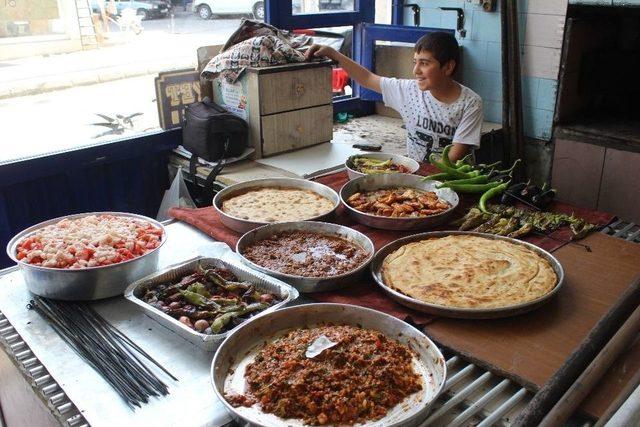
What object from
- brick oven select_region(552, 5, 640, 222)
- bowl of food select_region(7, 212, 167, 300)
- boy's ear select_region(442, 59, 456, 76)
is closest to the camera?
bowl of food select_region(7, 212, 167, 300)

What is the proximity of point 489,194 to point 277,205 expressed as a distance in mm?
970

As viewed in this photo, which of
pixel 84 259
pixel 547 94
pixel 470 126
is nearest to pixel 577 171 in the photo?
pixel 547 94

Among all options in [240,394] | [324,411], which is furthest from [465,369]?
[240,394]

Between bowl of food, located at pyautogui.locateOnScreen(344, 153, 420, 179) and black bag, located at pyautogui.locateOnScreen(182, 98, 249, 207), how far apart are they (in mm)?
746

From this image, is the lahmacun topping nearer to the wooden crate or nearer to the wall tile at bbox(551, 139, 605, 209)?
the wooden crate

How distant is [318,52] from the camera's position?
11.9ft

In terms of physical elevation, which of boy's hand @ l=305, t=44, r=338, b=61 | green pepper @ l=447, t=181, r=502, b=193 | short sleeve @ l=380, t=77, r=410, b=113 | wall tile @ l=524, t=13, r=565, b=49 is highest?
wall tile @ l=524, t=13, r=565, b=49

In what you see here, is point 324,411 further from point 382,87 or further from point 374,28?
point 374,28

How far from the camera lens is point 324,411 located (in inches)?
53.4

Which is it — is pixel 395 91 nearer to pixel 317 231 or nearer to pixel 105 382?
pixel 317 231

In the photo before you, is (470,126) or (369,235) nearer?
(369,235)

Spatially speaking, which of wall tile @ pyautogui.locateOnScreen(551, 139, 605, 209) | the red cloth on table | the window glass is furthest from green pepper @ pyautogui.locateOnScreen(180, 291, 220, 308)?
wall tile @ pyautogui.locateOnScreen(551, 139, 605, 209)

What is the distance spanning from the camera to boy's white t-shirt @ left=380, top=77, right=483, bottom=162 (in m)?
3.33

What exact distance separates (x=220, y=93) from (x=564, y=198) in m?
2.61
